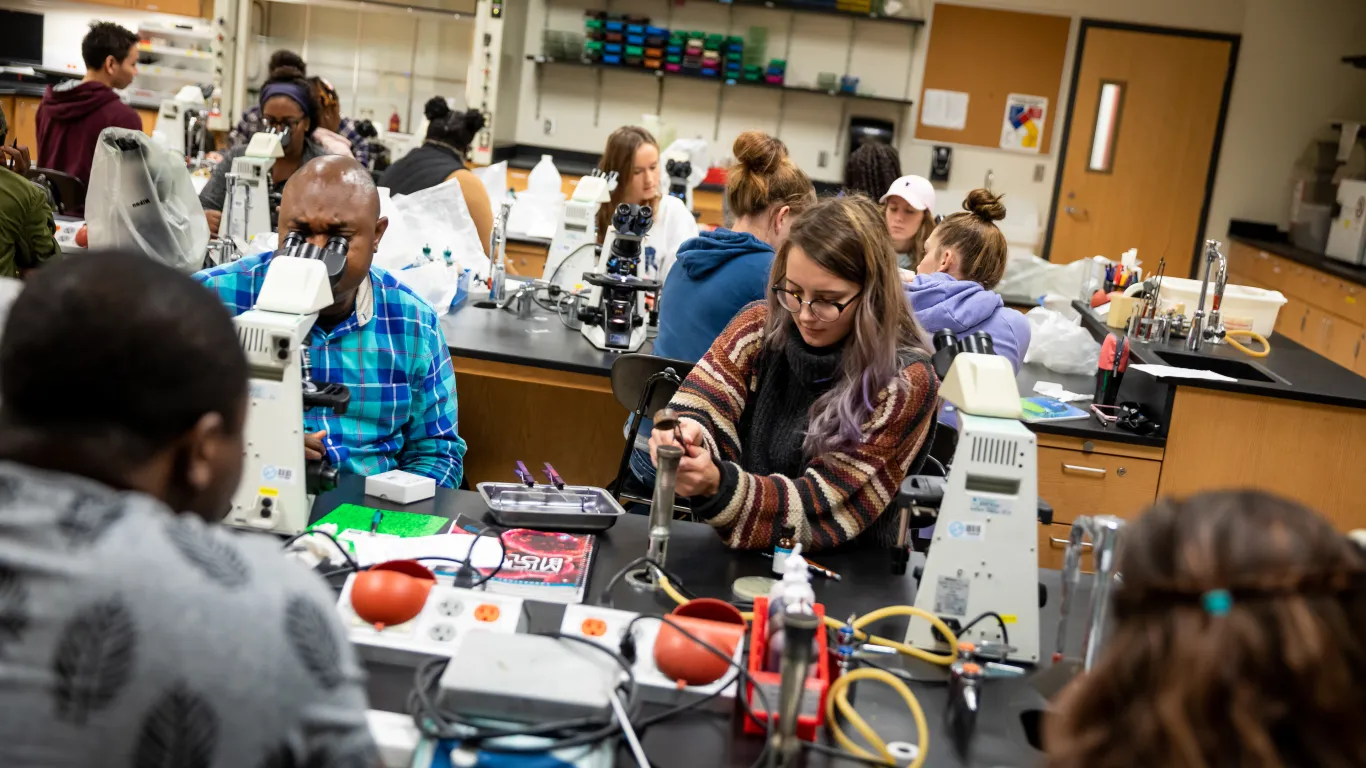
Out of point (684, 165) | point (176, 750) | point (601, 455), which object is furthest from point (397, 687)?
point (684, 165)

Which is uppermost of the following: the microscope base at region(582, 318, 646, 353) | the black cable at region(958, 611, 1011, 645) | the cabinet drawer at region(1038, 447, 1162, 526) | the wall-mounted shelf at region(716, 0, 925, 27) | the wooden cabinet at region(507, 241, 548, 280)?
the wall-mounted shelf at region(716, 0, 925, 27)

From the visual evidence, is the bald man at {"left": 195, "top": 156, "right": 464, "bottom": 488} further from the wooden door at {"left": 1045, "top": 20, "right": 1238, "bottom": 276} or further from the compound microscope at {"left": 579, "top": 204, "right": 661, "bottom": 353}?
the wooden door at {"left": 1045, "top": 20, "right": 1238, "bottom": 276}

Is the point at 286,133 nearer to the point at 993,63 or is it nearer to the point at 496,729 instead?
the point at 496,729

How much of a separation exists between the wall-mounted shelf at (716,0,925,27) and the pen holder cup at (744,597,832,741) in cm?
645

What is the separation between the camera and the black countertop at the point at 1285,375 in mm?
3492

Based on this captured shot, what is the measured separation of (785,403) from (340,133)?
4.17 meters

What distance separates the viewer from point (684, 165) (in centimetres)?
465

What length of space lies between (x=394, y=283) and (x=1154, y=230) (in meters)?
6.49

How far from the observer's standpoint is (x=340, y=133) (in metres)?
5.72

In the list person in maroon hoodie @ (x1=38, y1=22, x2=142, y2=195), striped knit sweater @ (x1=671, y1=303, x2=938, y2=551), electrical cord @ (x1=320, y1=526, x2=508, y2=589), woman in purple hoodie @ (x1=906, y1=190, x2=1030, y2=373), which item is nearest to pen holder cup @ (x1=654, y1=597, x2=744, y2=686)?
electrical cord @ (x1=320, y1=526, x2=508, y2=589)

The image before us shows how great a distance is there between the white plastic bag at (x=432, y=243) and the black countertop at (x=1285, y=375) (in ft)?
7.10

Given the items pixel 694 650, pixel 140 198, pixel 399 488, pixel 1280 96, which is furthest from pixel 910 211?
pixel 1280 96

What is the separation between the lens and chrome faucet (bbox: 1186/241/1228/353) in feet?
12.6

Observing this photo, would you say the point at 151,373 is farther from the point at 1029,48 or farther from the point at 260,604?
the point at 1029,48
